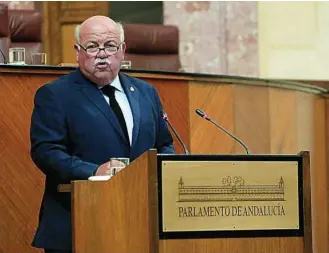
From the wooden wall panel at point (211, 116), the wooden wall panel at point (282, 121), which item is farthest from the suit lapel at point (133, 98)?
the wooden wall panel at point (282, 121)

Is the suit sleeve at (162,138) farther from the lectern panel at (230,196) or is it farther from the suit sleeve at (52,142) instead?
the lectern panel at (230,196)

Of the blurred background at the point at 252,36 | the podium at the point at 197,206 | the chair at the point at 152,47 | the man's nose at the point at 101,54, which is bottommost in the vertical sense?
the podium at the point at 197,206

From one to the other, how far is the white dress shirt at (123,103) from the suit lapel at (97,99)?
4 centimetres

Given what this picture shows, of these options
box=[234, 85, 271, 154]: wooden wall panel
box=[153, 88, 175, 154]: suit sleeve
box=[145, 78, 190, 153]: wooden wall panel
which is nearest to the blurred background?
box=[234, 85, 271, 154]: wooden wall panel

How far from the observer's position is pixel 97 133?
10.5ft

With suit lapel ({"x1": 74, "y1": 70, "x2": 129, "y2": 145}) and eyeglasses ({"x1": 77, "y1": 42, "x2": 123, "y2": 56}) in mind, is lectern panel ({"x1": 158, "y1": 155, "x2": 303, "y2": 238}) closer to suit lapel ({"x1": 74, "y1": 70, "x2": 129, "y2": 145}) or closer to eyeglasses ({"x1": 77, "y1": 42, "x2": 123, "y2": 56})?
suit lapel ({"x1": 74, "y1": 70, "x2": 129, "y2": 145})

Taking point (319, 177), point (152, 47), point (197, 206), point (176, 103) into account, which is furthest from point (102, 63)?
point (152, 47)

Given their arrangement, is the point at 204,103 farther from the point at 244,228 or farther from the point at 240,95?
the point at 244,228

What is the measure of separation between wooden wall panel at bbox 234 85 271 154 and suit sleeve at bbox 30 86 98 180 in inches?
68.3

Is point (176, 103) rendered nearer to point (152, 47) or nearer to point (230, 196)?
point (230, 196)

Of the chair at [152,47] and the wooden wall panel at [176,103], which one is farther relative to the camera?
the chair at [152,47]

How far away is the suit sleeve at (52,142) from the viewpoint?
3074 millimetres

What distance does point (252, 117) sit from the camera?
4926 mm

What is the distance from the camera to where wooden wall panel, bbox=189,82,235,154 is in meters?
4.60
